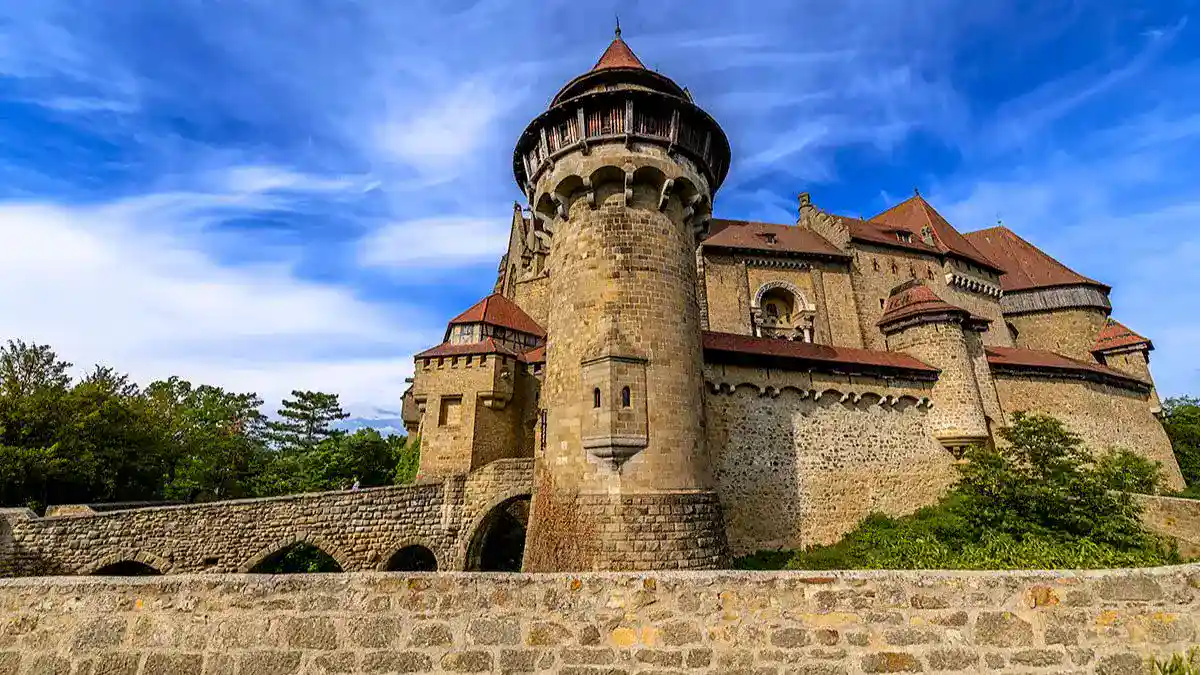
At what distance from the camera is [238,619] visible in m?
3.48

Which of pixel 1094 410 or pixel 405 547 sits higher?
pixel 1094 410

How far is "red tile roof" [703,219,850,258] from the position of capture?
89.9ft

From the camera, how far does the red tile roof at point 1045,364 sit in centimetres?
2088

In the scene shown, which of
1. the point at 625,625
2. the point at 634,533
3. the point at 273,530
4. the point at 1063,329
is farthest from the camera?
the point at 1063,329

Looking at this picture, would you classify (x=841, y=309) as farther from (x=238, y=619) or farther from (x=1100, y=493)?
(x=238, y=619)

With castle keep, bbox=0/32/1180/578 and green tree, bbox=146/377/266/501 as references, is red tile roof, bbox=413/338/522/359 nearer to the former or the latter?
castle keep, bbox=0/32/1180/578

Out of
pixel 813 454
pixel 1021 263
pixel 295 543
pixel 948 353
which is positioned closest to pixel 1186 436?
pixel 1021 263

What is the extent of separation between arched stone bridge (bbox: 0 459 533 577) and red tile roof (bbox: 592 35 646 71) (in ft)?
42.7

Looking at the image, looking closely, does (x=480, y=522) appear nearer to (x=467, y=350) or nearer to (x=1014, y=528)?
(x=467, y=350)

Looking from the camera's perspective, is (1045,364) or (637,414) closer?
(637,414)

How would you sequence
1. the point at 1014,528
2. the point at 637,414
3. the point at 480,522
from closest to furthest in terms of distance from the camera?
the point at 637,414 < the point at 1014,528 < the point at 480,522

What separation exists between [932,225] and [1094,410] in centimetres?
1397

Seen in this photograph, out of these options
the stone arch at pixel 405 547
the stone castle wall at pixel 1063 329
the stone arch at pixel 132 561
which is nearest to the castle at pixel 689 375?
the stone castle wall at pixel 1063 329

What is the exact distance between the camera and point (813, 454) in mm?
15797
